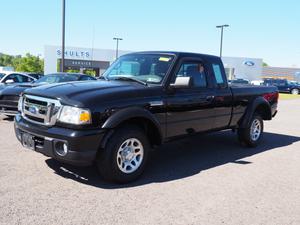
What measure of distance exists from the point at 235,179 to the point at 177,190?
1.15m

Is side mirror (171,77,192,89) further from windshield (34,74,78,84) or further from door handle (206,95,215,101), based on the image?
windshield (34,74,78,84)

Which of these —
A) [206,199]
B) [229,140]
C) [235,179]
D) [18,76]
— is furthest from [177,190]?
[18,76]

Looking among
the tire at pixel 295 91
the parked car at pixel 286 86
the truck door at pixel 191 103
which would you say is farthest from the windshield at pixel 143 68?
the tire at pixel 295 91

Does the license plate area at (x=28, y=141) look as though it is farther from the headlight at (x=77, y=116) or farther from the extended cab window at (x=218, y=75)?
the extended cab window at (x=218, y=75)

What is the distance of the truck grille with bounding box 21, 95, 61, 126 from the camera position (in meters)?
4.73

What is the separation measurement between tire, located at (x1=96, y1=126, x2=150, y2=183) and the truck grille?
2.67 ft

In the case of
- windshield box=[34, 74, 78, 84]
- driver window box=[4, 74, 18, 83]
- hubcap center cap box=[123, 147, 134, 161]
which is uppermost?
windshield box=[34, 74, 78, 84]

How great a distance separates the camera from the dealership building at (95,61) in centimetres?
5250

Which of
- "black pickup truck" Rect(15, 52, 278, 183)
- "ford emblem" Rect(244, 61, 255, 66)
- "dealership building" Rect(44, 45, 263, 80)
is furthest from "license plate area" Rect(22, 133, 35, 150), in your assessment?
"ford emblem" Rect(244, 61, 255, 66)

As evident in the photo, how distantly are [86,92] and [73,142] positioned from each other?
76 centimetres

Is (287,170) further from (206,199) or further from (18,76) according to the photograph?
(18,76)

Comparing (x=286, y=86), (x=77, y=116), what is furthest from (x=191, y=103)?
(x=286, y=86)

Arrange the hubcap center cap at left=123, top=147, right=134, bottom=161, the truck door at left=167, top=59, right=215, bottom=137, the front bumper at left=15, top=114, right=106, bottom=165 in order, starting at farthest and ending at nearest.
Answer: the truck door at left=167, top=59, right=215, bottom=137, the hubcap center cap at left=123, top=147, right=134, bottom=161, the front bumper at left=15, top=114, right=106, bottom=165

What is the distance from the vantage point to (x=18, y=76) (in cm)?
1454
